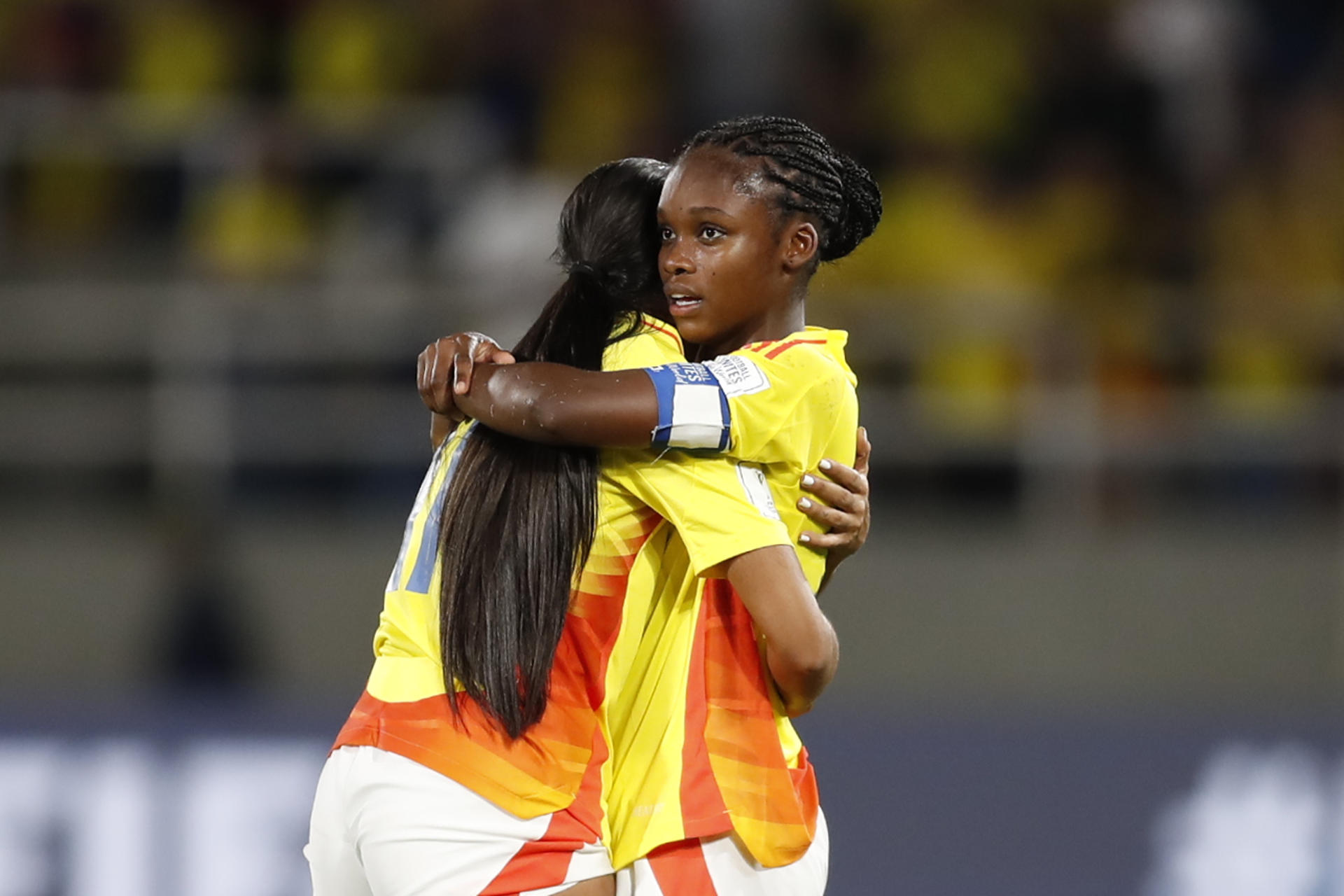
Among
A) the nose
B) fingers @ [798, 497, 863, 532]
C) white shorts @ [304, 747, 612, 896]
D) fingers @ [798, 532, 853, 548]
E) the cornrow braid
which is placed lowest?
white shorts @ [304, 747, 612, 896]

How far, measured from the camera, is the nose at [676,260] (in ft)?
9.29

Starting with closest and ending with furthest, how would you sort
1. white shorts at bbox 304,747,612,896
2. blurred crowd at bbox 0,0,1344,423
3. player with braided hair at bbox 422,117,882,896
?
white shorts at bbox 304,747,612,896, player with braided hair at bbox 422,117,882,896, blurred crowd at bbox 0,0,1344,423

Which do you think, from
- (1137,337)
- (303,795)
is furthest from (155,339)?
(1137,337)

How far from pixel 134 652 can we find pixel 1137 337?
4151mm

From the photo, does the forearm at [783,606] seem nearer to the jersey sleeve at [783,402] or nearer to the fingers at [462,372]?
the jersey sleeve at [783,402]

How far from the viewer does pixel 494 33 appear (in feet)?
29.9

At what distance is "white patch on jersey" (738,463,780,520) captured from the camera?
9.02ft

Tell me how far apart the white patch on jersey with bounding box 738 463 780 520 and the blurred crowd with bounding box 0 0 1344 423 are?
4659 mm

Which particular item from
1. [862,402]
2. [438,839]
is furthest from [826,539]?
[862,402]

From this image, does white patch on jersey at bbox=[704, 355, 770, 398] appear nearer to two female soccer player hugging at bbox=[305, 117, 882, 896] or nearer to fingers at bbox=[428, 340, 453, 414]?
two female soccer player hugging at bbox=[305, 117, 882, 896]

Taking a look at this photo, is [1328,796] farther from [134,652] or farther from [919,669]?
[134,652]

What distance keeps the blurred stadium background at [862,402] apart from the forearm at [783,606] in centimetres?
341

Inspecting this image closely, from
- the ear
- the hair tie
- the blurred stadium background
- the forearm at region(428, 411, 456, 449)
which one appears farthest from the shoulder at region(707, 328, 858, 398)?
the blurred stadium background

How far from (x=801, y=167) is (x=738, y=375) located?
1.23 ft
